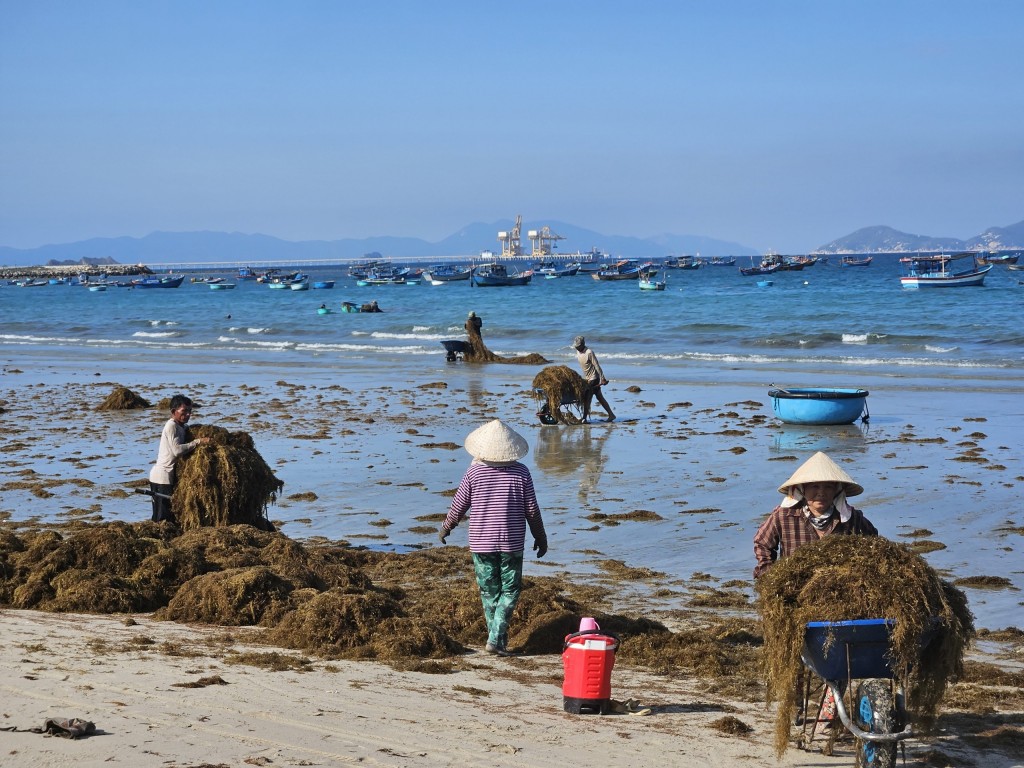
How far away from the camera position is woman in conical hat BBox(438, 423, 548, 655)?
7.93 m

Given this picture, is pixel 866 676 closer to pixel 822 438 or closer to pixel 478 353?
pixel 822 438

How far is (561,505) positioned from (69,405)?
14.3m

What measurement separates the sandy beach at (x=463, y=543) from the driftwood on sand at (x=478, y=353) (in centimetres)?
663

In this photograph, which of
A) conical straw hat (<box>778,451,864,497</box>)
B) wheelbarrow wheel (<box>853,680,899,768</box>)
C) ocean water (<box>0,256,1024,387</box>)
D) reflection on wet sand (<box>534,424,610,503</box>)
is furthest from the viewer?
ocean water (<box>0,256,1024,387</box>)

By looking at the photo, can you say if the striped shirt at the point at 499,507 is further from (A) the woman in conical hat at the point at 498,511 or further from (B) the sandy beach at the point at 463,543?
(B) the sandy beach at the point at 463,543

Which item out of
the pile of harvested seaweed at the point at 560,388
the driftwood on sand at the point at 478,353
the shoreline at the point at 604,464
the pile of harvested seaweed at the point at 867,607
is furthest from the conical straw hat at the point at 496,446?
the driftwood on sand at the point at 478,353

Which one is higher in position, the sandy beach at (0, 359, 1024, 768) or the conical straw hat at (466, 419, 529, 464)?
the conical straw hat at (466, 419, 529, 464)

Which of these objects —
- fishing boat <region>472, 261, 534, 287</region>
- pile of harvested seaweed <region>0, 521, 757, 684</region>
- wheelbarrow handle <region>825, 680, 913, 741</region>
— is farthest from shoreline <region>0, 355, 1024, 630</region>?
fishing boat <region>472, 261, 534, 287</region>

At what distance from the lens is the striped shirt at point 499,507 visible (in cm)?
792

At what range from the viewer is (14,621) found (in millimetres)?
8438

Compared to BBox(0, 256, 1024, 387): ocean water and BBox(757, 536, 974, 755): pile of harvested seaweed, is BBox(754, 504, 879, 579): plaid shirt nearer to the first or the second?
BBox(757, 536, 974, 755): pile of harvested seaweed

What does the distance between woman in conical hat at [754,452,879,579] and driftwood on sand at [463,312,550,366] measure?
2757cm

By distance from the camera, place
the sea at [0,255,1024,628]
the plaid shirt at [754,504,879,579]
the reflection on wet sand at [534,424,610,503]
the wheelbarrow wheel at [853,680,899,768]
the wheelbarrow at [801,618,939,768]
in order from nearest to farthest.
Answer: the wheelbarrow at [801,618,939,768]
the wheelbarrow wheel at [853,680,899,768]
the plaid shirt at [754,504,879,579]
the sea at [0,255,1024,628]
the reflection on wet sand at [534,424,610,503]

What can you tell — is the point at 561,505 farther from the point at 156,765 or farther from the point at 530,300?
the point at 530,300
